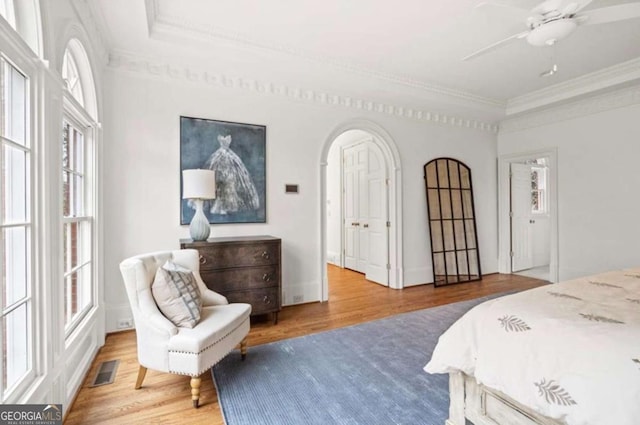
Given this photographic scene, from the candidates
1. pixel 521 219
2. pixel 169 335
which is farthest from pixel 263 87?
pixel 521 219

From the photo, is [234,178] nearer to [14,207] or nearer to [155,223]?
[155,223]

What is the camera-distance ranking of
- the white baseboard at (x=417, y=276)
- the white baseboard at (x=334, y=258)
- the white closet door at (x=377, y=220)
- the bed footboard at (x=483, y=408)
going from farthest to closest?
the white baseboard at (x=334, y=258) < the white closet door at (x=377, y=220) < the white baseboard at (x=417, y=276) < the bed footboard at (x=483, y=408)

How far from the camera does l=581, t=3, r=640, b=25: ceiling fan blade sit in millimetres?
1969

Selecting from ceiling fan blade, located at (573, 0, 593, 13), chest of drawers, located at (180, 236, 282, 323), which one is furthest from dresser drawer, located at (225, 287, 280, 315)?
ceiling fan blade, located at (573, 0, 593, 13)

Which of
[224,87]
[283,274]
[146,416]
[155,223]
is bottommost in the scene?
[146,416]

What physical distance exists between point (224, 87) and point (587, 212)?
5250 mm

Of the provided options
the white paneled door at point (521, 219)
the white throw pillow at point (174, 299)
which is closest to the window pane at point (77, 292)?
the white throw pillow at point (174, 299)

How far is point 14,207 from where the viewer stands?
4.86ft

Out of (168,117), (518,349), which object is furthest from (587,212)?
(168,117)

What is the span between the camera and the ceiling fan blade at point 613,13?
1.97 meters

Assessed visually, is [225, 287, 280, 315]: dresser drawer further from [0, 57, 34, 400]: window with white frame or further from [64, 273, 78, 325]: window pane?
[0, 57, 34, 400]: window with white frame

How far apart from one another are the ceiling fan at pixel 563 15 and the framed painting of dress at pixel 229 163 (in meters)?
2.53

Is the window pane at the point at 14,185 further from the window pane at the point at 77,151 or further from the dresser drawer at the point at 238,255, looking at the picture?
the dresser drawer at the point at 238,255

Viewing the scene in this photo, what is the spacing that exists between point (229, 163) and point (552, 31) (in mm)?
3081
